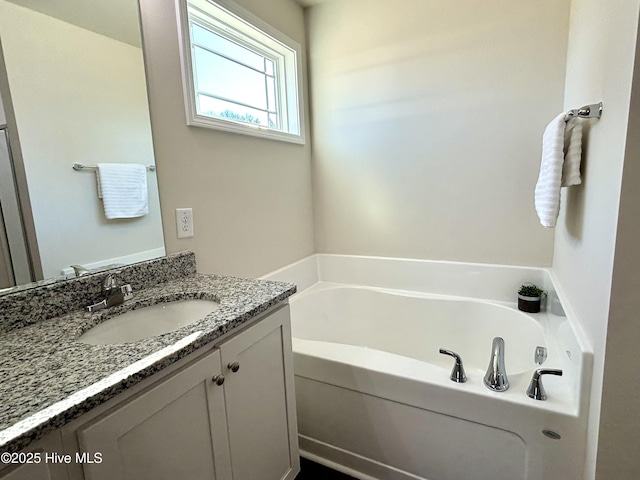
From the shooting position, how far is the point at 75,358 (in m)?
0.74

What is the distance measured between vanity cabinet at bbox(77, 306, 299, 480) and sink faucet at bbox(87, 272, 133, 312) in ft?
1.60

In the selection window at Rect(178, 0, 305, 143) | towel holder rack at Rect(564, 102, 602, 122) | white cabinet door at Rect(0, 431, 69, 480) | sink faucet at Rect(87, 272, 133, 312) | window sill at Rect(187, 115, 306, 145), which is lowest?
white cabinet door at Rect(0, 431, 69, 480)

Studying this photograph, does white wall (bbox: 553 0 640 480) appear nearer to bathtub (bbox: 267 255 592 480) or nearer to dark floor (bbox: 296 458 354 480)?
bathtub (bbox: 267 255 592 480)

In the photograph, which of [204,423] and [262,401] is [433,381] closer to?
[262,401]

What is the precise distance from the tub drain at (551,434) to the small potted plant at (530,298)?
855 millimetres

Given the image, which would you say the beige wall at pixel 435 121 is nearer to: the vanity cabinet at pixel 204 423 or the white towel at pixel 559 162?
the white towel at pixel 559 162

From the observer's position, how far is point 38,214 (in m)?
1.03

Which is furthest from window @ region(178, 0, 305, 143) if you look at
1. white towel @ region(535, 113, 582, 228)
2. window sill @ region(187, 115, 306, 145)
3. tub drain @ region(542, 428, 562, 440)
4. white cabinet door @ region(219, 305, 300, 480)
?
tub drain @ region(542, 428, 562, 440)

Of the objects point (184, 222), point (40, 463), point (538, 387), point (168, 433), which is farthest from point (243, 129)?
point (538, 387)

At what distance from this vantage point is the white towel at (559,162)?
1.21 meters

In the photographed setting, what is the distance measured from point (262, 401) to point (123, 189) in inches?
37.5

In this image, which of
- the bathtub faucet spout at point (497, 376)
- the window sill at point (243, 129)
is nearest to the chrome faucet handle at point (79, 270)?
the window sill at point (243, 129)

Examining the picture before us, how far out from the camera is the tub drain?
107 cm

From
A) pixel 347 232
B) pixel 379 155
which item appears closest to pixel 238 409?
pixel 347 232
